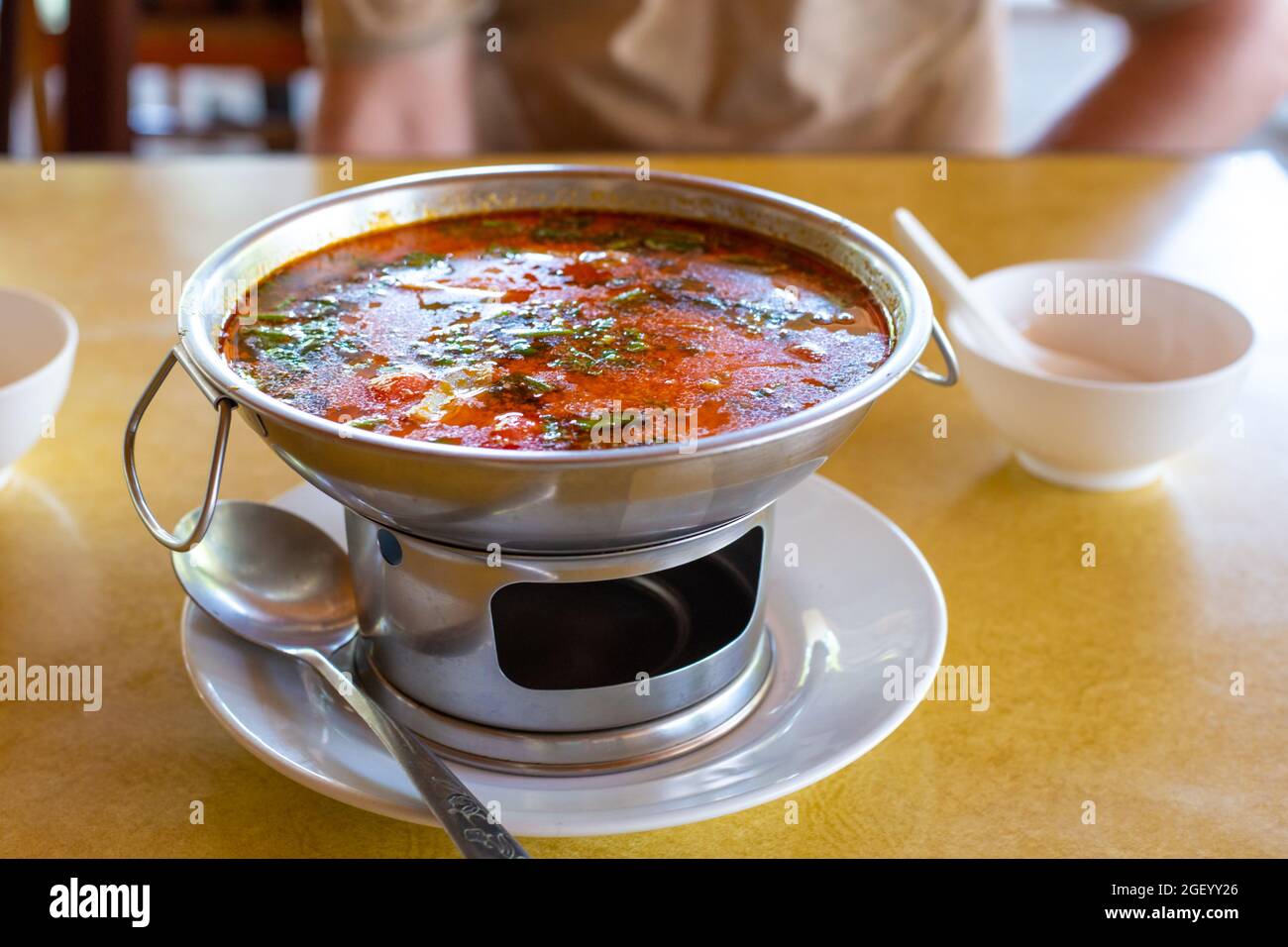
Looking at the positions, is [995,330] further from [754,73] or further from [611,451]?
[754,73]

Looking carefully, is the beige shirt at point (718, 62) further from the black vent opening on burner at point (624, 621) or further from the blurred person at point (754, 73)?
the black vent opening on burner at point (624, 621)

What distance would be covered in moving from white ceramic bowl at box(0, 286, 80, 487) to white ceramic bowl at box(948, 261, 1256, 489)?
885mm

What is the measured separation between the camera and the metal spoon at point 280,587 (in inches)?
38.0

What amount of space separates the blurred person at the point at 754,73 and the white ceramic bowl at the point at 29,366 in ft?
3.70

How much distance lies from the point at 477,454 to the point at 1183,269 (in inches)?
52.9

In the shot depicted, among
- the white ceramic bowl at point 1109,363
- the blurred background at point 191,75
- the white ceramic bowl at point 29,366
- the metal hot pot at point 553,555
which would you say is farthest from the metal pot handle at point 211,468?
the blurred background at point 191,75

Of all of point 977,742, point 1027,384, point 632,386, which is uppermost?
point 632,386

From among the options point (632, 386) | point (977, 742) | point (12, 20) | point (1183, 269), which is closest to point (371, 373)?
point (632, 386)

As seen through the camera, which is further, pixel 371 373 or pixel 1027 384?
pixel 1027 384

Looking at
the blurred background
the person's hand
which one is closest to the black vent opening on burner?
the person's hand

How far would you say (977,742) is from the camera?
996 mm

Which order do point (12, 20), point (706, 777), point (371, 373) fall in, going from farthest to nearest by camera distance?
point (12, 20) → point (371, 373) → point (706, 777)

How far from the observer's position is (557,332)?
105cm
